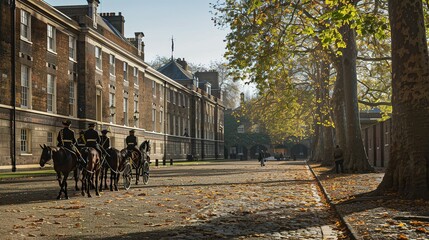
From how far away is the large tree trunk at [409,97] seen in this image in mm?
13828

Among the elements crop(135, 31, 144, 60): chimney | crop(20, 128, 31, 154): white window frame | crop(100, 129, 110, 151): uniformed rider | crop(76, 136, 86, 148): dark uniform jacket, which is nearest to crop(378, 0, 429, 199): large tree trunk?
crop(76, 136, 86, 148): dark uniform jacket

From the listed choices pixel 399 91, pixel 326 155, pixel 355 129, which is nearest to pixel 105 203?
pixel 399 91

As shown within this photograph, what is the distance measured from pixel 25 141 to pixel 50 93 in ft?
15.4

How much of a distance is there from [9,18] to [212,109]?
230ft

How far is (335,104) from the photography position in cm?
3512

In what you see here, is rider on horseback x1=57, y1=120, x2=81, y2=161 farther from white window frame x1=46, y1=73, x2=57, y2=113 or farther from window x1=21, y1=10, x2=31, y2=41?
white window frame x1=46, y1=73, x2=57, y2=113

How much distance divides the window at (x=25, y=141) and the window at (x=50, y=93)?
3308 mm

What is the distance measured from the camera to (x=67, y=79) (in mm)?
40875

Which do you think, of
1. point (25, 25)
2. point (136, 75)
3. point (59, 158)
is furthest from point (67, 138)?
point (136, 75)

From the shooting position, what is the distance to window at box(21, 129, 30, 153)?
113 feet

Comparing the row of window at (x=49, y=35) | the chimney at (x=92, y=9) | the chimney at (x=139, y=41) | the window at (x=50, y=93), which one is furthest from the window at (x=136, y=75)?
the window at (x=50, y=93)

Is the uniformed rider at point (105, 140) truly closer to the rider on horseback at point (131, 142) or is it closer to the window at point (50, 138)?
the rider on horseback at point (131, 142)

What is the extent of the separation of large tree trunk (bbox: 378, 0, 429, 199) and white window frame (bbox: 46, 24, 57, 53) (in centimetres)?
2840

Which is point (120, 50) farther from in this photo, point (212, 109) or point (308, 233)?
point (212, 109)
